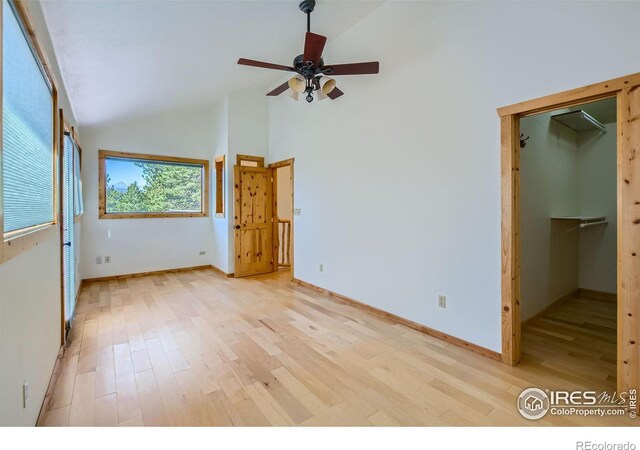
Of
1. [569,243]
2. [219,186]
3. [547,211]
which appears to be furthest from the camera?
[219,186]

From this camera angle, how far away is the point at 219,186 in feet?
19.3

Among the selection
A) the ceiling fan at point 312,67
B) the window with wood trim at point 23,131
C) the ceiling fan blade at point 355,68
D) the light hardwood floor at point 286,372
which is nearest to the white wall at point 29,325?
the window with wood trim at point 23,131

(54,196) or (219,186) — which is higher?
(219,186)

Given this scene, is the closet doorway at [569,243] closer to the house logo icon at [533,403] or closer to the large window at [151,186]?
the house logo icon at [533,403]

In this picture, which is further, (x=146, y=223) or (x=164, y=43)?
(x=146, y=223)

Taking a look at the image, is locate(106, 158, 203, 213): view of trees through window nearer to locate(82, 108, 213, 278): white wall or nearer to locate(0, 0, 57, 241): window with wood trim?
locate(82, 108, 213, 278): white wall

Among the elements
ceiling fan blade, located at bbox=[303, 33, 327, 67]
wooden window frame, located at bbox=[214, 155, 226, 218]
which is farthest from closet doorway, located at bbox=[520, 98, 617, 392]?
wooden window frame, located at bbox=[214, 155, 226, 218]

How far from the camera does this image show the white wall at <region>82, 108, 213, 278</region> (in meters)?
4.99

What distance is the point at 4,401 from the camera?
1.21 m

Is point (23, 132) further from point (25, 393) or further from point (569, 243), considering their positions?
point (569, 243)

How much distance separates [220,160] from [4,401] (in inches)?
194

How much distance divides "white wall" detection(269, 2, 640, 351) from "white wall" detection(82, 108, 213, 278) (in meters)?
3.03

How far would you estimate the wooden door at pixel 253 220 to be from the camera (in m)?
5.46

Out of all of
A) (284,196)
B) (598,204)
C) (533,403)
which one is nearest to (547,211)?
(598,204)
